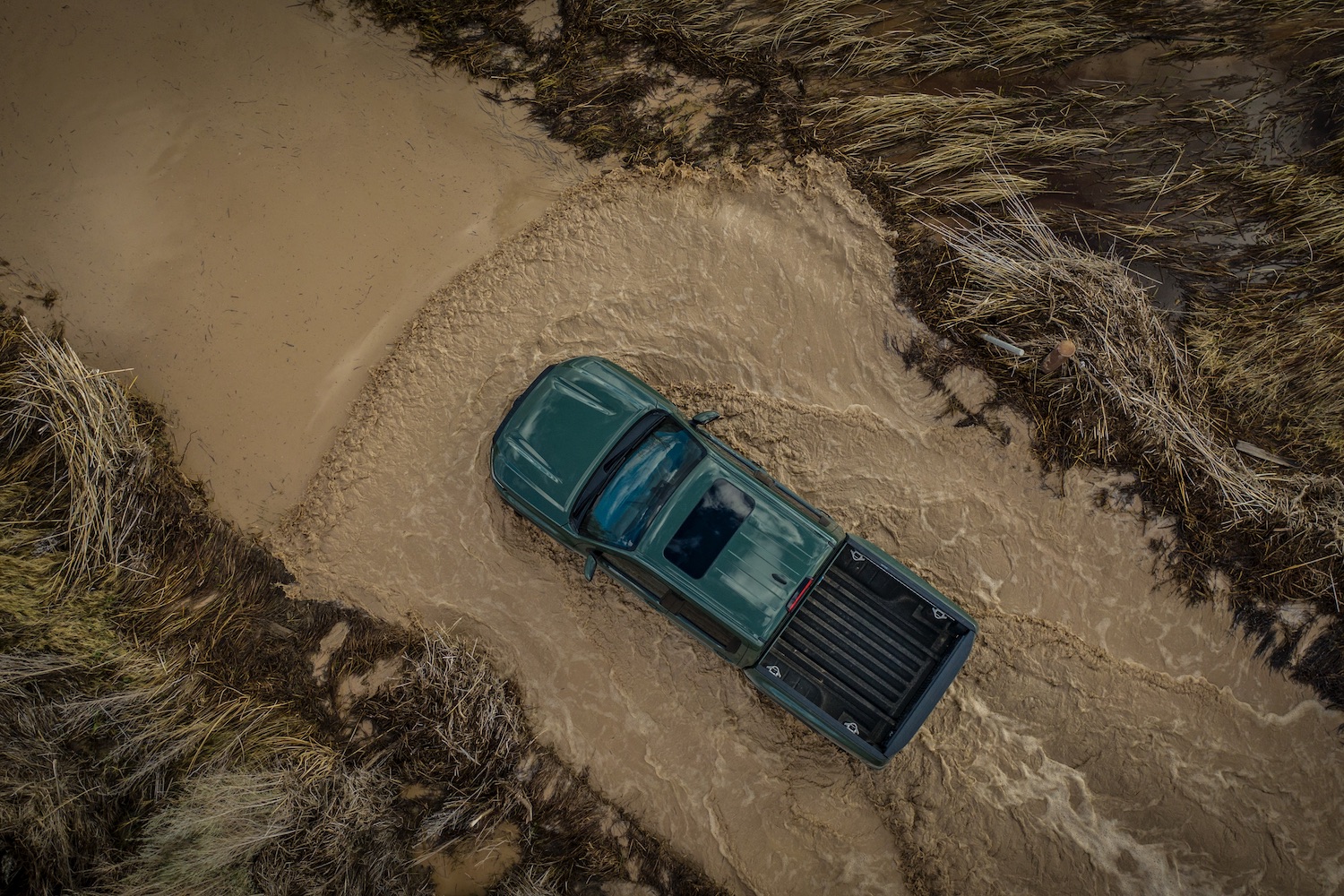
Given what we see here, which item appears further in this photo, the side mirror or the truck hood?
the side mirror

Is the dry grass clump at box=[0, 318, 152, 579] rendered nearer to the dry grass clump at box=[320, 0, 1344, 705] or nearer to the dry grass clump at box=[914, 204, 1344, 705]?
the dry grass clump at box=[320, 0, 1344, 705]

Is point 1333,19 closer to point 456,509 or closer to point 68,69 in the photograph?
point 456,509

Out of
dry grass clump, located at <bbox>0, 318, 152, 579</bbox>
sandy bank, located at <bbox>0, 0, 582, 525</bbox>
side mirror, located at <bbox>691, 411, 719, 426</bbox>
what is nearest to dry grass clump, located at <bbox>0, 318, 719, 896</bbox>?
dry grass clump, located at <bbox>0, 318, 152, 579</bbox>

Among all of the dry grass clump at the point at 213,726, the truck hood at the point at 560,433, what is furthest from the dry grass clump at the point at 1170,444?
the dry grass clump at the point at 213,726

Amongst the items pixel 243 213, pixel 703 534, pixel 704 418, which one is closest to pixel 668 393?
pixel 704 418

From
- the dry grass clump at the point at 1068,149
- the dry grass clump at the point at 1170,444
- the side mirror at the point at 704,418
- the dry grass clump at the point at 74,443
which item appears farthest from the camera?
the dry grass clump at the point at 1068,149

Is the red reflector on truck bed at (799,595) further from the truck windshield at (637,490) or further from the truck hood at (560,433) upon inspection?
the truck hood at (560,433)
